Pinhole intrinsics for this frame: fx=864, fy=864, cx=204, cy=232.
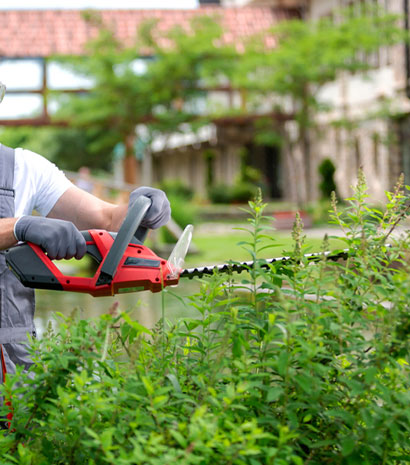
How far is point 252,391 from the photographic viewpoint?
202 centimetres

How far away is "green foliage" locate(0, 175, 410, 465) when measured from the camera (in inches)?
75.0

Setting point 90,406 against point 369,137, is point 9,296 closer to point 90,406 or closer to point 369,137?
point 90,406

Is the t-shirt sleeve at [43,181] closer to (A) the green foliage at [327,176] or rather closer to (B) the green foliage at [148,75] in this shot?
(A) the green foliage at [327,176]

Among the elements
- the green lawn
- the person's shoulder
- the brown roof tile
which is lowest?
the green lawn

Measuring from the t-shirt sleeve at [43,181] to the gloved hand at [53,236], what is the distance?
557 mm

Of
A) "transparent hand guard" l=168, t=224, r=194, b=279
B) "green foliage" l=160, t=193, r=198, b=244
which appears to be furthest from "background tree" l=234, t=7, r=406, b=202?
"transparent hand guard" l=168, t=224, r=194, b=279

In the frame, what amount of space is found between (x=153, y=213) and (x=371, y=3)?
26420mm

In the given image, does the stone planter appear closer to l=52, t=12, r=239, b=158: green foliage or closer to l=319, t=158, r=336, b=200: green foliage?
l=319, t=158, r=336, b=200: green foliage

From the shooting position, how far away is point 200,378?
2.13 meters

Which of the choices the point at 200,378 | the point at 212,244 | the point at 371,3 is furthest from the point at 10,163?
the point at 371,3

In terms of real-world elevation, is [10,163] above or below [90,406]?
above

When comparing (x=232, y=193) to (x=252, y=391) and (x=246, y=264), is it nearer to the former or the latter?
(x=246, y=264)

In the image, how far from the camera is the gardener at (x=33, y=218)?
2.56 metres

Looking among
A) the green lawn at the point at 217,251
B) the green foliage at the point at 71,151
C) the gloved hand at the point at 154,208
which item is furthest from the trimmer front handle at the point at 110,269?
the green foliage at the point at 71,151
